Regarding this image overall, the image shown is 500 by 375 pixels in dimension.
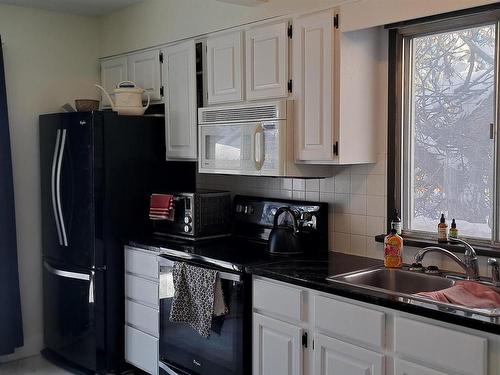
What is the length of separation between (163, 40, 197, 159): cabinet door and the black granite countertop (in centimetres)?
111

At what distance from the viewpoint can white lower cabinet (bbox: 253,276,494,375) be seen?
2023mm

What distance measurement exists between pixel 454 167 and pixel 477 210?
0.77 ft

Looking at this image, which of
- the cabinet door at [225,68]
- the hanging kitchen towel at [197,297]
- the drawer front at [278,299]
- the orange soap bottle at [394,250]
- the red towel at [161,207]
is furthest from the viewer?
the red towel at [161,207]

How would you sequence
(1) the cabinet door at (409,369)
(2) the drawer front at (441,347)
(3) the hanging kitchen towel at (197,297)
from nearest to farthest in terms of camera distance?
(2) the drawer front at (441,347), (1) the cabinet door at (409,369), (3) the hanging kitchen towel at (197,297)

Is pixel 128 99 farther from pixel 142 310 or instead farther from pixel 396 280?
pixel 396 280

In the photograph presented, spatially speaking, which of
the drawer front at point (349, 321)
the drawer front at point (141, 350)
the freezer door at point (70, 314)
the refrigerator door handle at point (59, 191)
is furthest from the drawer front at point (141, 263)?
the drawer front at point (349, 321)

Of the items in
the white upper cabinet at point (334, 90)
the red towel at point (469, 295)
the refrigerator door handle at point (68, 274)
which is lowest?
the refrigerator door handle at point (68, 274)

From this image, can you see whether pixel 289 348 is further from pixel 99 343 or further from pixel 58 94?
pixel 58 94

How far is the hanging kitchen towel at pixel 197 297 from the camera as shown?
295 centimetres

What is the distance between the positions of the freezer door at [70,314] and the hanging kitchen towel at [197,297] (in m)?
0.79

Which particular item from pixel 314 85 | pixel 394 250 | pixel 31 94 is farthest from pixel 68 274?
pixel 394 250

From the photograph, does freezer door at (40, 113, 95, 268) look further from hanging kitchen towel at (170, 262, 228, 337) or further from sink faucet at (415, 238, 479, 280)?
sink faucet at (415, 238, 479, 280)

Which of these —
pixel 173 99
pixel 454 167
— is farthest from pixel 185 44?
pixel 454 167

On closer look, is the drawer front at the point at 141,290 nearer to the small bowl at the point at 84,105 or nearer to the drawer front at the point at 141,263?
the drawer front at the point at 141,263
